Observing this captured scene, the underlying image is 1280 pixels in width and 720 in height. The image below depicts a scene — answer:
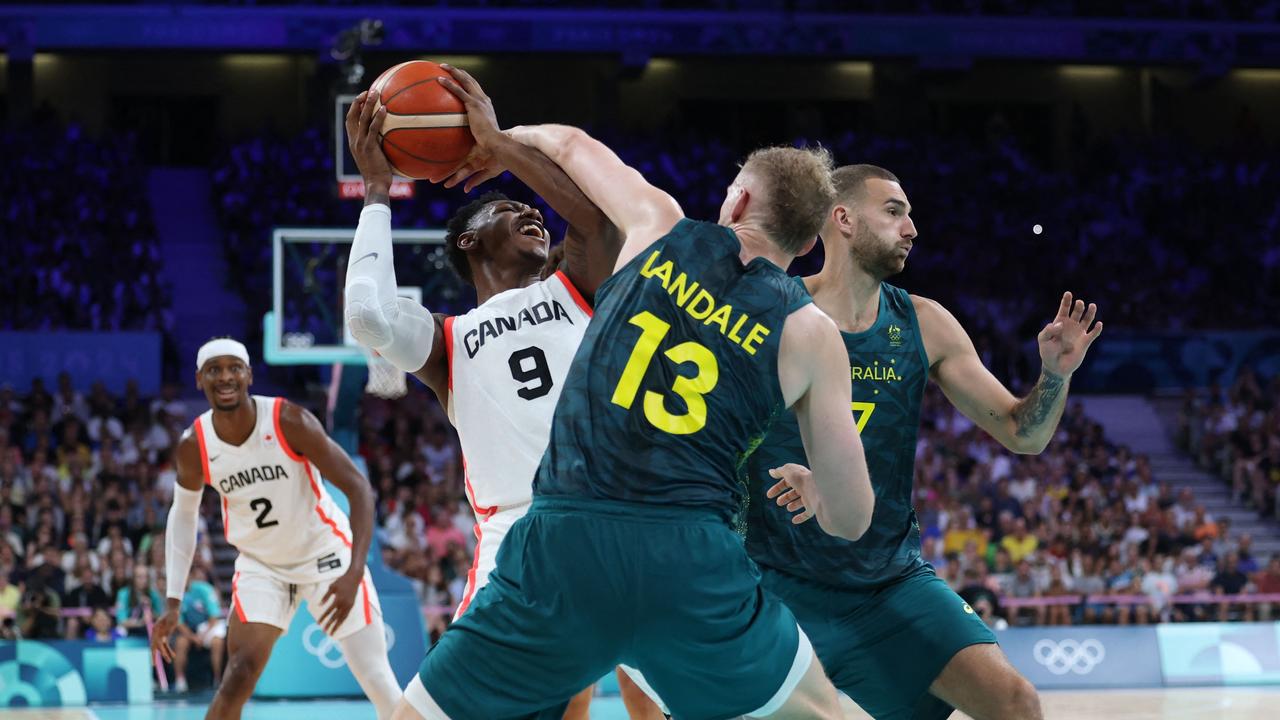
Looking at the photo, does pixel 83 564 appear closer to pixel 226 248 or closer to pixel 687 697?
pixel 226 248

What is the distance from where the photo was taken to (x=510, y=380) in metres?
4.68

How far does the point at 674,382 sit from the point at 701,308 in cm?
18

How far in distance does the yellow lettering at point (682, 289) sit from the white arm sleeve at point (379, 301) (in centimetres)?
94

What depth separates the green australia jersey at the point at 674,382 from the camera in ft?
11.1

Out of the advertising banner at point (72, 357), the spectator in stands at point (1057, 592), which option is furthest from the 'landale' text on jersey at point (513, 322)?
the advertising banner at point (72, 357)

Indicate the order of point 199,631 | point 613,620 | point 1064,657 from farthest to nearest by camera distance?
1. point 1064,657
2. point 199,631
3. point 613,620

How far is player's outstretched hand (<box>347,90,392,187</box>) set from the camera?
4266mm

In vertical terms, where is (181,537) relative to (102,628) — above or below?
above

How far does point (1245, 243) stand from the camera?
23875mm

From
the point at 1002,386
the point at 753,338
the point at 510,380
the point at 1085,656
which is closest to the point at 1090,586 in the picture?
the point at 1085,656

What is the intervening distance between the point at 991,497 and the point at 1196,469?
5.10 metres

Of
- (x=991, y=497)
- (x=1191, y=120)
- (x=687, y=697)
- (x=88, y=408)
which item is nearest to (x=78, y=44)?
(x=88, y=408)

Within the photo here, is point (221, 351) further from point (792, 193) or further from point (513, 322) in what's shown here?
point (792, 193)

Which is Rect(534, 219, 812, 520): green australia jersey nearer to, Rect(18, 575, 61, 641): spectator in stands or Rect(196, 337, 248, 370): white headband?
Rect(196, 337, 248, 370): white headband
